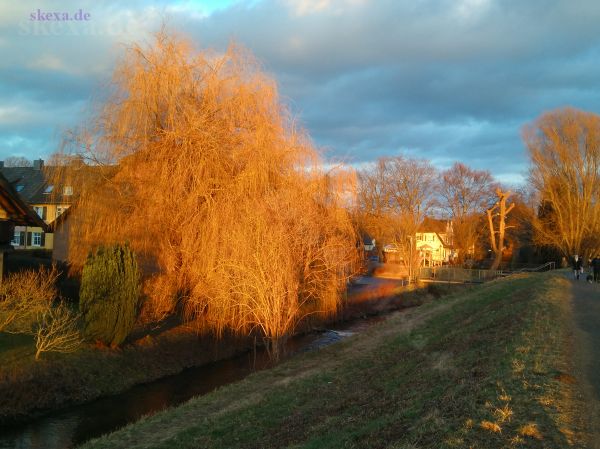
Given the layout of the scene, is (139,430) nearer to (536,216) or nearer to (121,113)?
(121,113)

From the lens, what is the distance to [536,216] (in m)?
52.5

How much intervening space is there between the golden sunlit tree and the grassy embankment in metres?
3.91

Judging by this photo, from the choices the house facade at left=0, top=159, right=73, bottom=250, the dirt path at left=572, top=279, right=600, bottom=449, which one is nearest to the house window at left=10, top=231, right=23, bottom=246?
the house facade at left=0, top=159, right=73, bottom=250

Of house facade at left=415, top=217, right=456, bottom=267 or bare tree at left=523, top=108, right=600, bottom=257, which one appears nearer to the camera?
bare tree at left=523, top=108, right=600, bottom=257

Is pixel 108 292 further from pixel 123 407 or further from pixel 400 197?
pixel 400 197

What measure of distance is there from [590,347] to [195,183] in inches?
519

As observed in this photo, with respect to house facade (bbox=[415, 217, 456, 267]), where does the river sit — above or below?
below

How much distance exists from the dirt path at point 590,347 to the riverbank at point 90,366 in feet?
33.3

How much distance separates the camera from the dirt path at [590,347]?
21.7 feet

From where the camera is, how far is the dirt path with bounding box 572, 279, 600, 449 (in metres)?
6.62

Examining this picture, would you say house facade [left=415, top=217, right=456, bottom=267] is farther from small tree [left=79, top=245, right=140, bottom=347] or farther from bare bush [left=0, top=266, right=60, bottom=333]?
bare bush [left=0, top=266, right=60, bottom=333]

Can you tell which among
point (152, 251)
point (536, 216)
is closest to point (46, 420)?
point (152, 251)

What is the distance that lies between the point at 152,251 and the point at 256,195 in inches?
178

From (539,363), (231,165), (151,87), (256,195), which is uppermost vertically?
(151,87)
